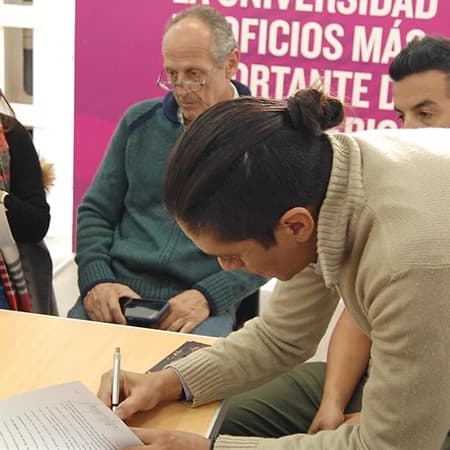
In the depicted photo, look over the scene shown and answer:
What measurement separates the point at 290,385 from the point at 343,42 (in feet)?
4.76

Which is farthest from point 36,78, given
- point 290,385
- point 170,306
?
point 290,385

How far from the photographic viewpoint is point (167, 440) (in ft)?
3.38

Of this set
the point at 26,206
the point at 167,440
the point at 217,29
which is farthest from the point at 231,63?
the point at 167,440

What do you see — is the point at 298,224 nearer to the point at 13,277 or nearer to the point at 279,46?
the point at 13,277

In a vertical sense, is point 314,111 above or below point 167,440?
above

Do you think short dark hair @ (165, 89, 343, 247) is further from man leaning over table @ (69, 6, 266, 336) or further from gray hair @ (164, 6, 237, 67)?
gray hair @ (164, 6, 237, 67)

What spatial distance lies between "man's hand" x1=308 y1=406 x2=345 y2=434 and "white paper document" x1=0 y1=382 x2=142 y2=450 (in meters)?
0.48

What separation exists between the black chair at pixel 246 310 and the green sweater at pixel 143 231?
0.09 m

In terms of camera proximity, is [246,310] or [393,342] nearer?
[393,342]

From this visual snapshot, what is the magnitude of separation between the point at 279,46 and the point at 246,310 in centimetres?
106

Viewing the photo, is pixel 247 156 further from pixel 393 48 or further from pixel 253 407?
pixel 393 48

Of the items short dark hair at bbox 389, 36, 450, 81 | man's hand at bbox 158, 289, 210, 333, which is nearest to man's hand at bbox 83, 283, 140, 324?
man's hand at bbox 158, 289, 210, 333

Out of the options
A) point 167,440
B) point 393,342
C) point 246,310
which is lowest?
point 246,310

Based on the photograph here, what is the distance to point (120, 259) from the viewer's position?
200cm
